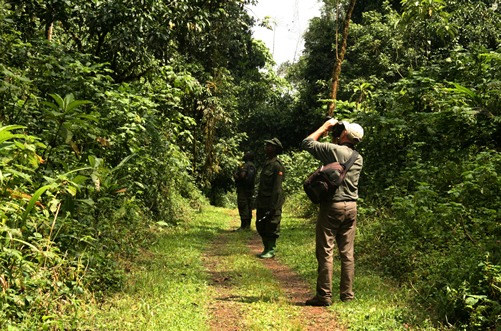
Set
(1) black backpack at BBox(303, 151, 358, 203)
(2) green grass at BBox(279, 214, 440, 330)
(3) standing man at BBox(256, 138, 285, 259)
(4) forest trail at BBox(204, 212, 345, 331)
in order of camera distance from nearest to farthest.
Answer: (2) green grass at BBox(279, 214, 440, 330) < (4) forest trail at BBox(204, 212, 345, 331) < (1) black backpack at BBox(303, 151, 358, 203) < (3) standing man at BBox(256, 138, 285, 259)

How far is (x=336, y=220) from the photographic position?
5.25 metres

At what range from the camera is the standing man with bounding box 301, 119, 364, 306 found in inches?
206

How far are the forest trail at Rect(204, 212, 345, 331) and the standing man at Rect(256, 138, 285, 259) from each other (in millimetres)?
378

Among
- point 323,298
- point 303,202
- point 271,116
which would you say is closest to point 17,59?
point 323,298

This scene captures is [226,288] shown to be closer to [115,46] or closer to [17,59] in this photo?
[17,59]

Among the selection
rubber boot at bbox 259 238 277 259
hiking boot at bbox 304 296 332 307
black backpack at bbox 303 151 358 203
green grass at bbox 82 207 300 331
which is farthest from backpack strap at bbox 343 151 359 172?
rubber boot at bbox 259 238 277 259

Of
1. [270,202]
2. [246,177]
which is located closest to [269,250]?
[270,202]

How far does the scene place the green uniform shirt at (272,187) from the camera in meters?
8.60

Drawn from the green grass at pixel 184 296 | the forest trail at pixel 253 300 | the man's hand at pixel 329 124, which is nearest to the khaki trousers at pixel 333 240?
the forest trail at pixel 253 300

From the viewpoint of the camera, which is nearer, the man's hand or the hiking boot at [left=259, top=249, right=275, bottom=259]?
the man's hand

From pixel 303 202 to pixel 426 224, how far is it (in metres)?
10.3

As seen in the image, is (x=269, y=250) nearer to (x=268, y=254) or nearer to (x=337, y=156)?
(x=268, y=254)

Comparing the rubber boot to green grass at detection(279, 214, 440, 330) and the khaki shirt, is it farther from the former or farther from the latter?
the khaki shirt

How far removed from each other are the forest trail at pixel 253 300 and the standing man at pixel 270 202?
378 mm
